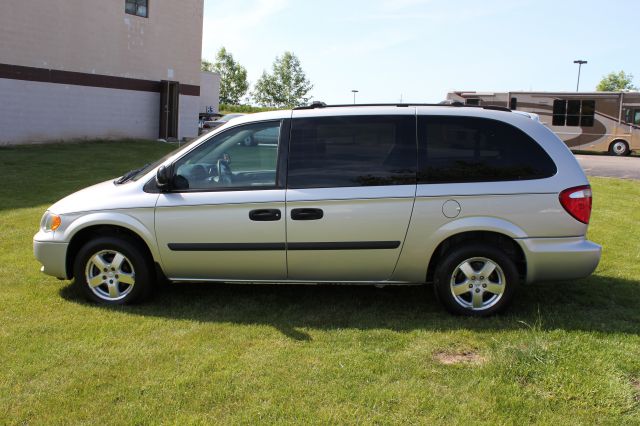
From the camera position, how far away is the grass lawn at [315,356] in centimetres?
342

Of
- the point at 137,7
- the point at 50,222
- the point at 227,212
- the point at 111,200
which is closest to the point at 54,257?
the point at 50,222

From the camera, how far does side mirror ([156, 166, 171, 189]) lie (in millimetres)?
5000

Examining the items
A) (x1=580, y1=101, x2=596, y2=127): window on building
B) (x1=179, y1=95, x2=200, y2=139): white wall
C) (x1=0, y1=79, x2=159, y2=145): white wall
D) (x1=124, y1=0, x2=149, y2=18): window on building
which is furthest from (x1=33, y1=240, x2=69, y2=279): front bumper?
(x1=580, y1=101, x2=596, y2=127): window on building

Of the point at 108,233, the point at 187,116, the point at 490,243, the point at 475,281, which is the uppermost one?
the point at 187,116

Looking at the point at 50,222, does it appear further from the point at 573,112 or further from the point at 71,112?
the point at 573,112

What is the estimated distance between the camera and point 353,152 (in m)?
4.93

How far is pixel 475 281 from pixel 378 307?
34.7 inches

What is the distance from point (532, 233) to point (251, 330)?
238cm

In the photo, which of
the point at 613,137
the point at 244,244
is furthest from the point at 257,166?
the point at 613,137

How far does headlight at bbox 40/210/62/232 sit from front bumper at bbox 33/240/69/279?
0.13 metres

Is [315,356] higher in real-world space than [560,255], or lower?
lower

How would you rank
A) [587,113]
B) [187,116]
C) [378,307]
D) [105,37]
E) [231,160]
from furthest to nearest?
1. [187,116]
2. [587,113]
3. [105,37]
4. [378,307]
5. [231,160]

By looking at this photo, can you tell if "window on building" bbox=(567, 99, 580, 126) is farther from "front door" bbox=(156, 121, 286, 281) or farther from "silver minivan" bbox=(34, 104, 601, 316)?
"front door" bbox=(156, 121, 286, 281)

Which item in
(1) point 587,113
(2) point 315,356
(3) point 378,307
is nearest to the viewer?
(2) point 315,356
